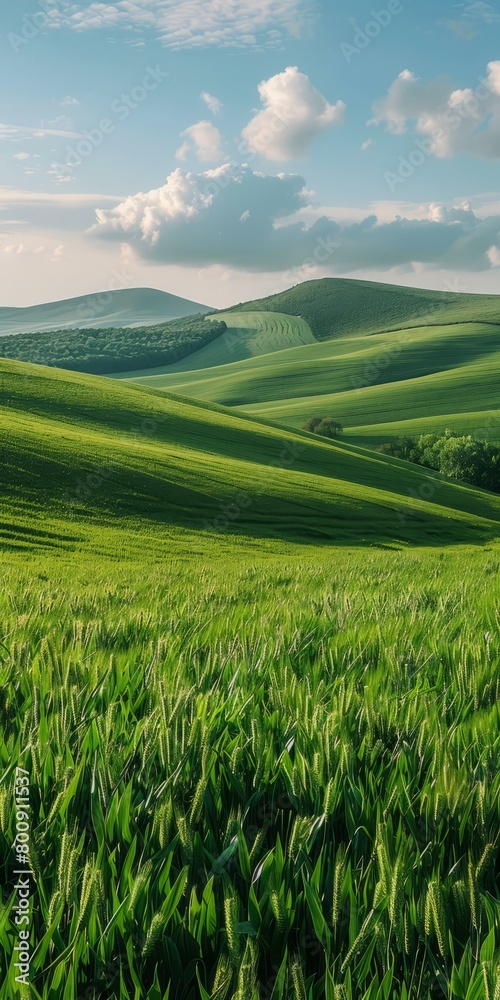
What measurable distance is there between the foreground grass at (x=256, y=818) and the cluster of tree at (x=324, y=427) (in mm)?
89998

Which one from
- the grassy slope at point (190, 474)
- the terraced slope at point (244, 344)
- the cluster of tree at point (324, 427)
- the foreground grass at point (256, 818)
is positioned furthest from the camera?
the terraced slope at point (244, 344)

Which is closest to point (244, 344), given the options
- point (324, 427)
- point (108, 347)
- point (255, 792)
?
point (108, 347)

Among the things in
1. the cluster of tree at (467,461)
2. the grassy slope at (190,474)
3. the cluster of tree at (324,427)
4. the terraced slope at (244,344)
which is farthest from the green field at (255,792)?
the terraced slope at (244,344)

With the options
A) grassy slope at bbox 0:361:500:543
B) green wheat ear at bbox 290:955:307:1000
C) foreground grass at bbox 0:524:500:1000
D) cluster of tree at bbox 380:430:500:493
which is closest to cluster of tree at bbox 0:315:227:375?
grassy slope at bbox 0:361:500:543

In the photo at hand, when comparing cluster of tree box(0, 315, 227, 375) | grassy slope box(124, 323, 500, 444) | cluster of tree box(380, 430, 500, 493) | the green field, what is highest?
cluster of tree box(0, 315, 227, 375)

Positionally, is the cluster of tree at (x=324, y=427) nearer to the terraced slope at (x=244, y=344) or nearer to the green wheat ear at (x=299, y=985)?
the terraced slope at (x=244, y=344)

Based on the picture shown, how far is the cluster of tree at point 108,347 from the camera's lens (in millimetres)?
136000

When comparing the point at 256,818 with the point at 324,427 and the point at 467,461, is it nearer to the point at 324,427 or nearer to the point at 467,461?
the point at 467,461

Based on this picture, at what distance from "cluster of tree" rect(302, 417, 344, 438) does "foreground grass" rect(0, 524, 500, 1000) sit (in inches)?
3543

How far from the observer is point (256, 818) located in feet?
5.89

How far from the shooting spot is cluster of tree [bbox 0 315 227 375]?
446 ft

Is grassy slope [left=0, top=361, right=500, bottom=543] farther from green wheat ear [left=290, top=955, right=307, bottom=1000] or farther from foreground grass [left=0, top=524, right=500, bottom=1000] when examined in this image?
green wheat ear [left=290, top=955, right=307, bottom=1000]

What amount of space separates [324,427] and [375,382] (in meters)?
45.0

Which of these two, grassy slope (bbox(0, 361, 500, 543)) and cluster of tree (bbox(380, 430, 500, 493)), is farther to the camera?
cluster of tree (bbox(380, 430, 500, 493))
